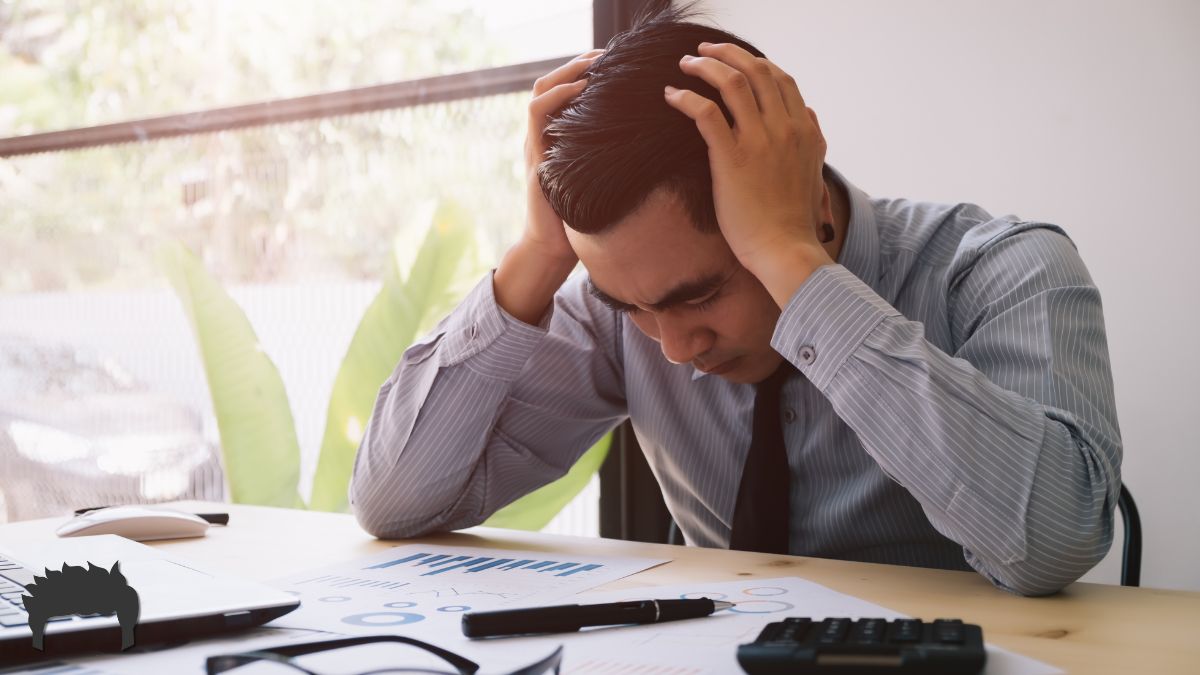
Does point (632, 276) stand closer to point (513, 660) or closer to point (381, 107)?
point (513, 660)

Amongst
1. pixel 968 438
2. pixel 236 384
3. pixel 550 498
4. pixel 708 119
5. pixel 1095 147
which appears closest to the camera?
pixel 968 438

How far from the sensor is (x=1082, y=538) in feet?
2.78

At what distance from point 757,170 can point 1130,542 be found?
639 mm

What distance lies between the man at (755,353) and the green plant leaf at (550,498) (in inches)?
18.0

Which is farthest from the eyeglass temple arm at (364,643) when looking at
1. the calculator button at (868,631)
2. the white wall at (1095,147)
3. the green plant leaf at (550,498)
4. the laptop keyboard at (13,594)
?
the white wall at (1095,147)

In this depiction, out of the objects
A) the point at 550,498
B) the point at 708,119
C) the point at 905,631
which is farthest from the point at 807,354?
the point at 550,498

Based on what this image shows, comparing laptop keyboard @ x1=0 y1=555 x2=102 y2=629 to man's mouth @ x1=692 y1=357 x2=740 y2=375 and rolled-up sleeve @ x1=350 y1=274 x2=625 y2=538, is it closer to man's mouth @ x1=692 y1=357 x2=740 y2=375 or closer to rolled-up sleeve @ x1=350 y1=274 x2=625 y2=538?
rolled-up sleeve @ x1=350 y1=274 x2=625 y2=538

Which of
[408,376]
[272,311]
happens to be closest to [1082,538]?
[408,376]

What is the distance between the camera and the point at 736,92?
38.7 inches

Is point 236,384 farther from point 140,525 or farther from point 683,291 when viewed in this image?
point 683,291

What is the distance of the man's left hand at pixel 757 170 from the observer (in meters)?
0.96

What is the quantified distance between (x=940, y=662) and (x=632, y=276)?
0.54 metres

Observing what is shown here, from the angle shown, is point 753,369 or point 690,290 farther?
point 753,369

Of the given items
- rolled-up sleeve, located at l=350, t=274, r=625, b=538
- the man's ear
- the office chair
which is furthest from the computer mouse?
the office chair
